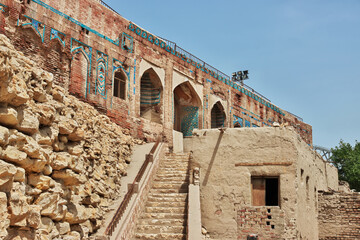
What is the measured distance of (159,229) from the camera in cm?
1080

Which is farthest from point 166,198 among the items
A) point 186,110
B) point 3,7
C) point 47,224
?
point 186,110

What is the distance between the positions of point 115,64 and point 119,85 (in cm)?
89

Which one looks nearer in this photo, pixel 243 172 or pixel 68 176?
pixel 68 176

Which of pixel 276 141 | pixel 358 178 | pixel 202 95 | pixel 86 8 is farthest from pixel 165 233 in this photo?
pixel 358 178

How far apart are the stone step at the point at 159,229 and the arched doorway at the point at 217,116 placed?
587 inches

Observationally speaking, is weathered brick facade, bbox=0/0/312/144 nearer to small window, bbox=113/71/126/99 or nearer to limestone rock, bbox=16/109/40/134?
small window, bbox=113/71/126/99

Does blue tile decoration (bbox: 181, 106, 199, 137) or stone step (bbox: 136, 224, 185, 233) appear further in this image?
blue tile decoration (bbox: 181, 106, 199, 137)

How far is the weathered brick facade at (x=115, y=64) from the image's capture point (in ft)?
47.8

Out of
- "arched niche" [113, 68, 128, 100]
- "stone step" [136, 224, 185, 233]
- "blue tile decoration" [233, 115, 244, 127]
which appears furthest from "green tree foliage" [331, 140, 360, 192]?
"stone step" [136, 224, 185, 233]

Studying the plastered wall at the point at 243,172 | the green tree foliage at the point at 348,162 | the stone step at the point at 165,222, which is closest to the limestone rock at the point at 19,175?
the stone step at the point at 165,222

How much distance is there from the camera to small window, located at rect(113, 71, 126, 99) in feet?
59.5

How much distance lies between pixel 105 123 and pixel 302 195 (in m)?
7.21

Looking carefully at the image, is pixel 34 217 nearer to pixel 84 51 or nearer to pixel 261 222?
pixel 261 222

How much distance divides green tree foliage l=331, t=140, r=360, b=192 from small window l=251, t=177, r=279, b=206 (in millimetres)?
21182
